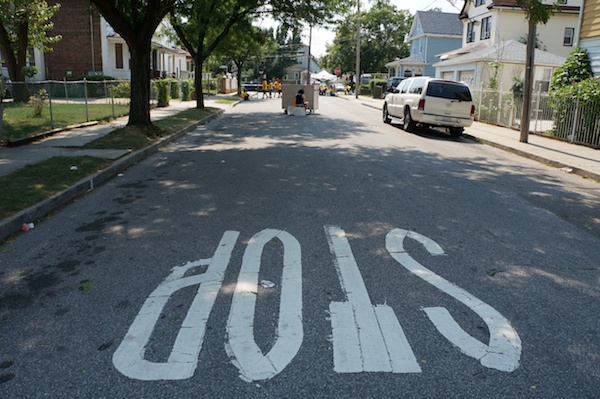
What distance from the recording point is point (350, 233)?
6.23 meters

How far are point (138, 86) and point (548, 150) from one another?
12054 mm

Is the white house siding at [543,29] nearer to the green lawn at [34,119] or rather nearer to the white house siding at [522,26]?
the white house siding at [522,26]

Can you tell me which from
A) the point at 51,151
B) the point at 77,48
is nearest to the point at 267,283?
the point at 51,151

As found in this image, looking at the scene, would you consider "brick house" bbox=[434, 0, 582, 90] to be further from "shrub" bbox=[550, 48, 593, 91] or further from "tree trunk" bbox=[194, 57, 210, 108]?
"tree trunk" bbox=[194, 57, 210, 108]

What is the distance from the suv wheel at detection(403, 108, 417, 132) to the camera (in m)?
19.0

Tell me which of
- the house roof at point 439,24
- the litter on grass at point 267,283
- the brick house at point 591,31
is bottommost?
the litter on grass at point 267,283

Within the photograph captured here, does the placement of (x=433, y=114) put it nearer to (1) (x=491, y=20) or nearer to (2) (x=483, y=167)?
(2) (x=483, y=167)

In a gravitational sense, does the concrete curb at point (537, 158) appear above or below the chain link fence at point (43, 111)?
below

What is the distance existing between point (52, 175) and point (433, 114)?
1271 centimetres

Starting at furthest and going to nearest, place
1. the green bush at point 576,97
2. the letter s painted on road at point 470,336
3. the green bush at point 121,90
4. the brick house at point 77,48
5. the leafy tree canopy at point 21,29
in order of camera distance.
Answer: the brick house at point 77,48 < the green bush at point 121,90 < the leafy tree canopy at point 21,29 < the green bush at point 576,97 < the letter s painted on road at point 470,336

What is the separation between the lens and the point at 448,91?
18000 mm

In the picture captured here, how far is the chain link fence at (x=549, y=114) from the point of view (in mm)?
15133

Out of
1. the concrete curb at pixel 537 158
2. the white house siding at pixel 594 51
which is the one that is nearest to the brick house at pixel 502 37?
the white house siding at pixel 594 51

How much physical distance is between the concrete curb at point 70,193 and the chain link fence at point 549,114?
40.1ft
